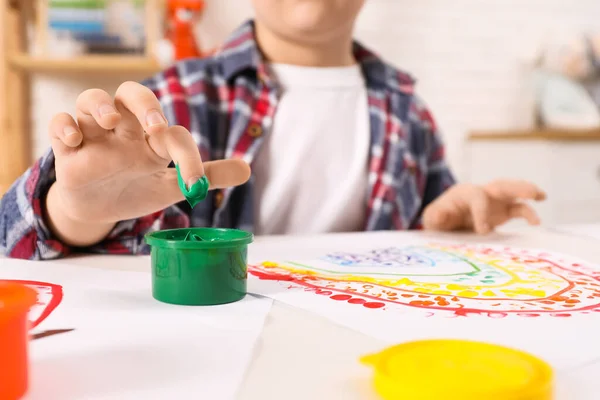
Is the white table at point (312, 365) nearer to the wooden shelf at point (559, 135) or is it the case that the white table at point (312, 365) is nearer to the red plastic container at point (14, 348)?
the red plastic container at point (14, 348)

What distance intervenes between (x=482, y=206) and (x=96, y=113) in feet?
1.88

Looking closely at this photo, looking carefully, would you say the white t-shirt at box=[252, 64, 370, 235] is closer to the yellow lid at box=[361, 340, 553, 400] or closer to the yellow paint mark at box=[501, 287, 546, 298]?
the yellow paint mark at box=[501, 287, 546, 298]

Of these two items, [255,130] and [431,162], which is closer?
[255,130]

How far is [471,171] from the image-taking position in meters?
2.27

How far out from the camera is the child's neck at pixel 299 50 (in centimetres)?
103

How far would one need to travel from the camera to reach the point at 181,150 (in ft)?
1.62

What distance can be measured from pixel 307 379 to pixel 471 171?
2.04 meters

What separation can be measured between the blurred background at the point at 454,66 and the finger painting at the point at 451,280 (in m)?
1.27

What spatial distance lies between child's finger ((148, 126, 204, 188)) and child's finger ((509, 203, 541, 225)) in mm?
587

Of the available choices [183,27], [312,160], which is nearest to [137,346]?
[312,160]

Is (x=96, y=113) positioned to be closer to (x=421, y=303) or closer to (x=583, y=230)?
(x=421, y=303)

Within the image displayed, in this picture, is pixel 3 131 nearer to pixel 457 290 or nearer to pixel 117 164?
pixel 117 164

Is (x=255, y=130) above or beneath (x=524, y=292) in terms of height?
above

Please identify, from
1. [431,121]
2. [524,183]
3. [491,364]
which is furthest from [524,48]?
[491,364]
